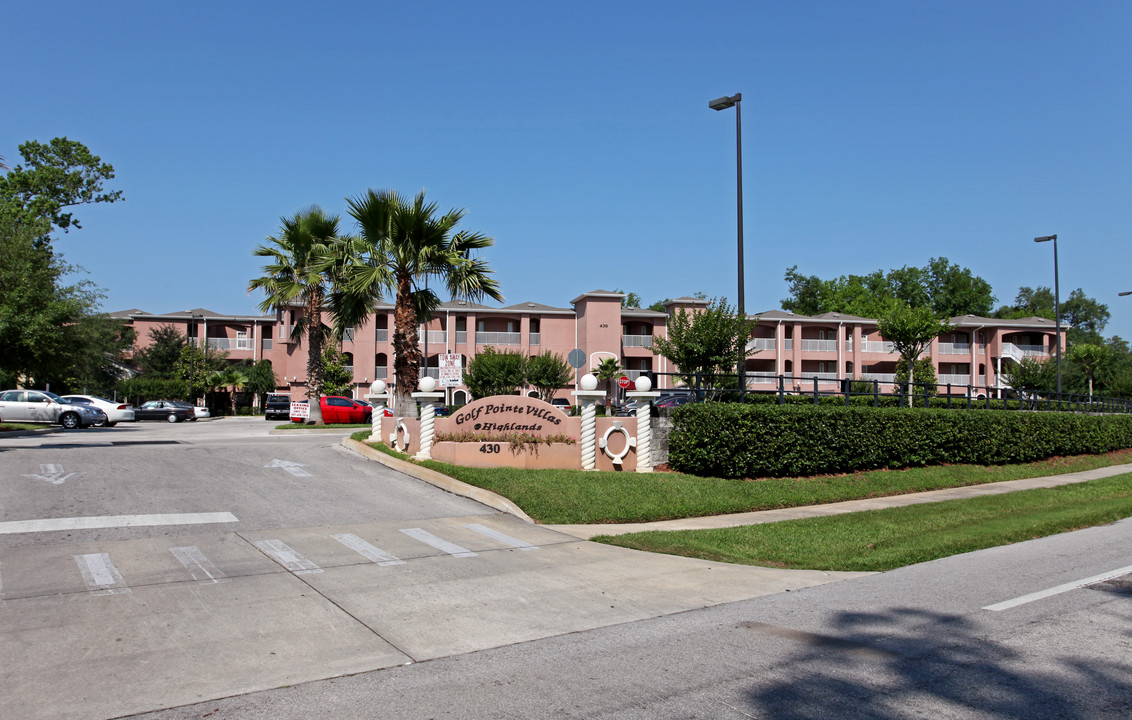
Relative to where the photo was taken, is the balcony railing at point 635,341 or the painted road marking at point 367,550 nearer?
the painted road marking at point 367,550

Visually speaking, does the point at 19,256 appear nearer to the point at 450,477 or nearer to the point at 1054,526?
the point at 450,477

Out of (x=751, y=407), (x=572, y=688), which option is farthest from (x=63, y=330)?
(x=572, y=688)

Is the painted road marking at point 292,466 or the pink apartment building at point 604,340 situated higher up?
the pink apartment building at point 604,340

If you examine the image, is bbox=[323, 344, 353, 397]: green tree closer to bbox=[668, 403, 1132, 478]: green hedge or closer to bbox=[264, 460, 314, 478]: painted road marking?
bbox=[264, 460, 314, 478]: painted road marking

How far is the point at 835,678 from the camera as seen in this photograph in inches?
211

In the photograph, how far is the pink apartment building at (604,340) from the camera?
5338cm

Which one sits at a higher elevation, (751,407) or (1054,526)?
(751,407)

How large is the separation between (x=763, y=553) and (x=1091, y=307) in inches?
5800

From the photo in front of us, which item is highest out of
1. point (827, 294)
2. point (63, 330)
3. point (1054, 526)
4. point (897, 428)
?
point (827, 294)

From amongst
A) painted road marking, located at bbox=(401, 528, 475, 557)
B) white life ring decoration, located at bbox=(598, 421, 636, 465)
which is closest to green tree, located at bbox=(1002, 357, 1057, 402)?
white life ring decoration, located at bbox=(598, 421, 636, 465)

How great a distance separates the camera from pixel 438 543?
33.9 ft

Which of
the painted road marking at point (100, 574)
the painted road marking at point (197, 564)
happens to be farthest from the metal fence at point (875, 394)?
the painted road marking at point (100, 574)

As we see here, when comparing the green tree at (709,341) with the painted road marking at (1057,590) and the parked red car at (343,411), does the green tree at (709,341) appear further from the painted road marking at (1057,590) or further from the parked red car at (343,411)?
the parked red car at (343,411)

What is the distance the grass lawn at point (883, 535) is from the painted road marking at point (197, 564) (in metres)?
4.81
